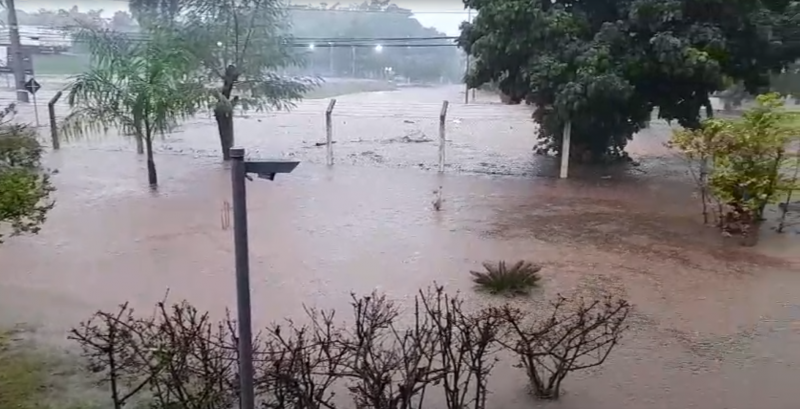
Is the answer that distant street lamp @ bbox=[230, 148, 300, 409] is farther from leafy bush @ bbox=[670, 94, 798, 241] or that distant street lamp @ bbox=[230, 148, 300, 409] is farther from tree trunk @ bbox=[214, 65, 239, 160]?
tree trunk @ bbox=[214, 65, 239, 160]

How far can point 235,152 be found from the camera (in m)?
1.94

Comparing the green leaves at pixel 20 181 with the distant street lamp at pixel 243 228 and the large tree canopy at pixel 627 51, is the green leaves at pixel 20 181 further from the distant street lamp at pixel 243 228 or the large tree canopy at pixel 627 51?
the large tree canopy at pixel 627 51

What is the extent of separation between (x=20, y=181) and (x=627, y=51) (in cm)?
606

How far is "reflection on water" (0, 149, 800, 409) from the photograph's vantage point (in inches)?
135

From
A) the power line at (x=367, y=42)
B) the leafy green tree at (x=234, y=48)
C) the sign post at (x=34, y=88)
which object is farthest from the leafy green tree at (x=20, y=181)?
the sign post at (x=34, y=88)

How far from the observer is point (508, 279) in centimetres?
445

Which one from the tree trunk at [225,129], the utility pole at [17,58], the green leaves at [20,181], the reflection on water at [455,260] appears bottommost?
the reflection on water at [455,260]

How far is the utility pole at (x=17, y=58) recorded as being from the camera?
12.2 metres

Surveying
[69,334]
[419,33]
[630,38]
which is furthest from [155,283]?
[419,33]

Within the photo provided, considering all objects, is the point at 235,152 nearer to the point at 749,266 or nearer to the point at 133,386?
the point at 133,386

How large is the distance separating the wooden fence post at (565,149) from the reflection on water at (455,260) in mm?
414

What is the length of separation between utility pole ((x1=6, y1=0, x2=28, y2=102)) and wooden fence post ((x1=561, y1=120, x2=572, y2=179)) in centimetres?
978

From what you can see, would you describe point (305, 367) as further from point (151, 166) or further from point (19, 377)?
point (151, 166)

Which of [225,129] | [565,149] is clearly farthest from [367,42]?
[565,149]
